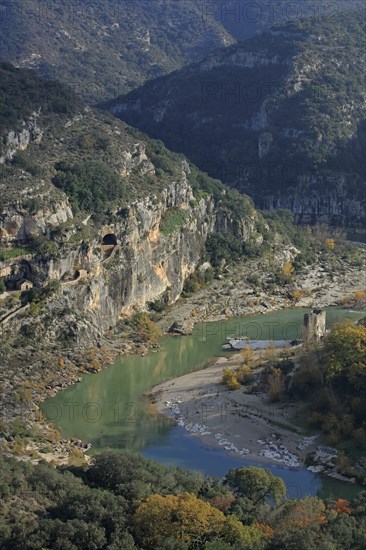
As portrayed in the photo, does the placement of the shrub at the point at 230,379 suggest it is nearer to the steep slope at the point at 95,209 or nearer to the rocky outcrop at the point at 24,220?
the steep slope at the point at 95,209

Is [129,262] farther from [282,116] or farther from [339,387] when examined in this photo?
[282,116]

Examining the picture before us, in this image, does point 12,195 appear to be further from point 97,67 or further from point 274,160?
point 97,67

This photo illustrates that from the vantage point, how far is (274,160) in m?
120

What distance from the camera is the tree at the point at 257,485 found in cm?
4112

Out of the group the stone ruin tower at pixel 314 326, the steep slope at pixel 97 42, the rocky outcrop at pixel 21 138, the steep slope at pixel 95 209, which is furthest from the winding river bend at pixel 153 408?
the steep slope at pixel 97 42

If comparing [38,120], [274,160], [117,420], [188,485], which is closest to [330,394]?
[117,420]

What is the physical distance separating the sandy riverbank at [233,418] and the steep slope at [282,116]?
2213 inches

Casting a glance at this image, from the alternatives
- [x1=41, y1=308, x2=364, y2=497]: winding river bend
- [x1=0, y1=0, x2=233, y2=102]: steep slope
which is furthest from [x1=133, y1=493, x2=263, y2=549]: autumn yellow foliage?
[x1=0, y1=0, x2=233, y2=102]: steep slope

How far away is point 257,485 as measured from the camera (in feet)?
136

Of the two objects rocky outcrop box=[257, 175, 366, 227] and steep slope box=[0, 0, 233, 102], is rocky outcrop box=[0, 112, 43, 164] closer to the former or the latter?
rocky outcrop box=[257, 175, 366, 227]

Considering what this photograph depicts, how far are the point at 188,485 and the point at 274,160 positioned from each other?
82594 millimetres

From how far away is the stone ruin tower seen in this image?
62.8m

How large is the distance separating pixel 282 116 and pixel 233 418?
7308cm

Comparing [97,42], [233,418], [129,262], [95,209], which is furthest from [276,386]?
[97,42]
